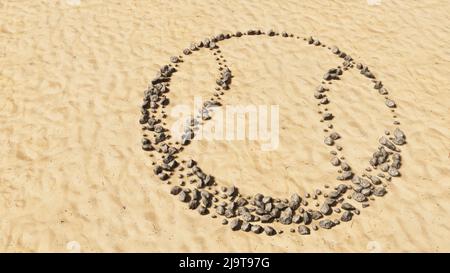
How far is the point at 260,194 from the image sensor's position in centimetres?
869

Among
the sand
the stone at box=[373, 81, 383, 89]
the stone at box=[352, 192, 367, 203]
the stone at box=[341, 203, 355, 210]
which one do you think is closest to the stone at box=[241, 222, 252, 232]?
the sand

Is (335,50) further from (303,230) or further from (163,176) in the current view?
(163,176)

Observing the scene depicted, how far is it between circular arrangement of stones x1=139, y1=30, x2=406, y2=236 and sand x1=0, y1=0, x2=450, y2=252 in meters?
0.22

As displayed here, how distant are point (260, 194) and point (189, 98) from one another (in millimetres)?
3943

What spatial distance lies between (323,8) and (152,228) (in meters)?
11.1

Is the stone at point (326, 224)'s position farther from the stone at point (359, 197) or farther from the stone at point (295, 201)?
the stone at point (359, 197)

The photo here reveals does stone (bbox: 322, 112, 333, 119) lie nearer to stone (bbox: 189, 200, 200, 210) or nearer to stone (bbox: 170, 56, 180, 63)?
stone (bbox: 189, 200, 200, 210)

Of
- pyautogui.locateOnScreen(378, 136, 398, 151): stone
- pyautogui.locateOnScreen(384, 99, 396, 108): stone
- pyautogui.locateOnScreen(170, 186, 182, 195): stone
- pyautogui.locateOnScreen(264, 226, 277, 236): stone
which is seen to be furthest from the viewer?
pyautogui.locateOnScreen(384, 99, 396, 108): stone

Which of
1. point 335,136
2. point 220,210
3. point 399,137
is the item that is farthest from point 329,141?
point 220,210

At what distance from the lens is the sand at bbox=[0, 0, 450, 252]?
8.14 meters

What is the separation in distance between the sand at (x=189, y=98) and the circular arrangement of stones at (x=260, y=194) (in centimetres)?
22

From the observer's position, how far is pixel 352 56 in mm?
12992
